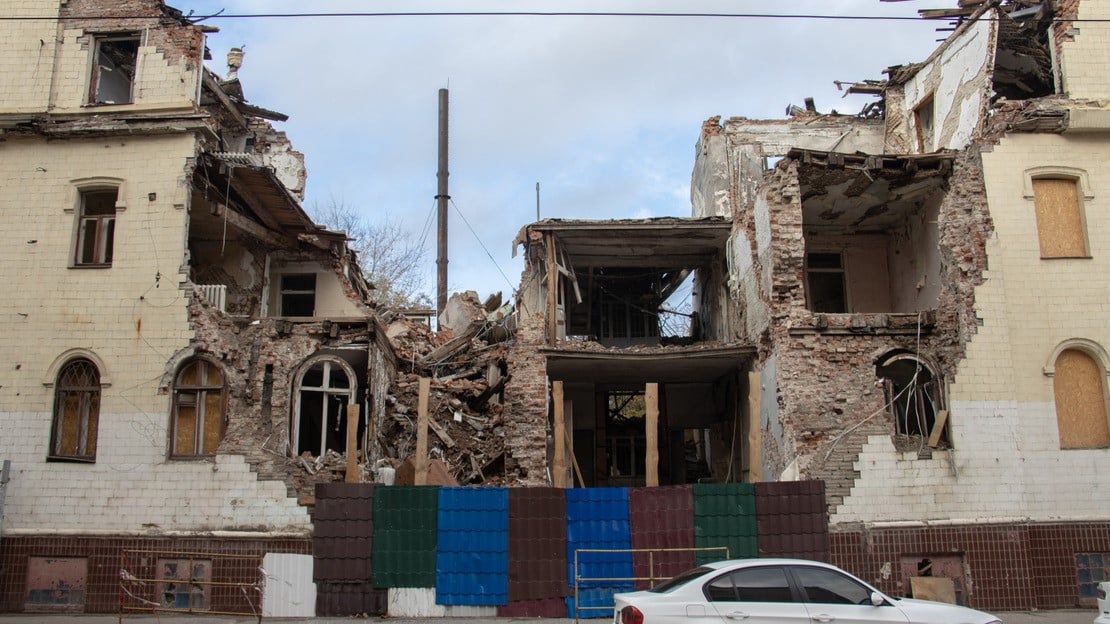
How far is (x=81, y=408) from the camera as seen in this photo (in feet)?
56.2

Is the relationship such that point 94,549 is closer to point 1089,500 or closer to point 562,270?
point 562,270

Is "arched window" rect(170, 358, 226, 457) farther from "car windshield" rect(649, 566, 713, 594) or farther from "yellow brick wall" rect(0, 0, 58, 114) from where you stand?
"car windshield" rect(649, 566, 713, 594)

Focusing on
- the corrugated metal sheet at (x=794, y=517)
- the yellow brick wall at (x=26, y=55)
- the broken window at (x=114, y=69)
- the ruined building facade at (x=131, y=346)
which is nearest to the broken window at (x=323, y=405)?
the ruined building facade at (x=131, y=346)

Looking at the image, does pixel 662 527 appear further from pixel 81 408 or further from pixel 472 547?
pixel 81 408

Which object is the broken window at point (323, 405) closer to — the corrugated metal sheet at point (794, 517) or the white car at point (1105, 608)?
the corrugated metal sheet at point (794, 517)

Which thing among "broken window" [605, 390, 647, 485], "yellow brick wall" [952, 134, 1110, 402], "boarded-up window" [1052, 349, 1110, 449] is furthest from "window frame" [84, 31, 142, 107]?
"boarded-up window" [1052, 349, 1110, 449]

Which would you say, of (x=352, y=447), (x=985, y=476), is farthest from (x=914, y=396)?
(x=352, y=447)

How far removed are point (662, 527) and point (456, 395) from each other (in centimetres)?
750

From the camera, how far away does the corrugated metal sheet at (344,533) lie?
14719 mm

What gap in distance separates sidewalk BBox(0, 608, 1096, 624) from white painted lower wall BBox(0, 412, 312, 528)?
1.51 metres

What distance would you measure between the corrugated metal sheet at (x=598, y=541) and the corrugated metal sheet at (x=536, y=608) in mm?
143

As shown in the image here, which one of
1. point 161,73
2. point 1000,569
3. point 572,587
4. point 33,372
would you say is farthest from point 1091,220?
point 33,372

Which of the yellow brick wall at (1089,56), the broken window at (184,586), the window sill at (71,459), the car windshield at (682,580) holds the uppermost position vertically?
the yellow brick wall at (1089,56)

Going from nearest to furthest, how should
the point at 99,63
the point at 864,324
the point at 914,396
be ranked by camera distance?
the point at 864,324, the point at 914,396, the point at 99,63
